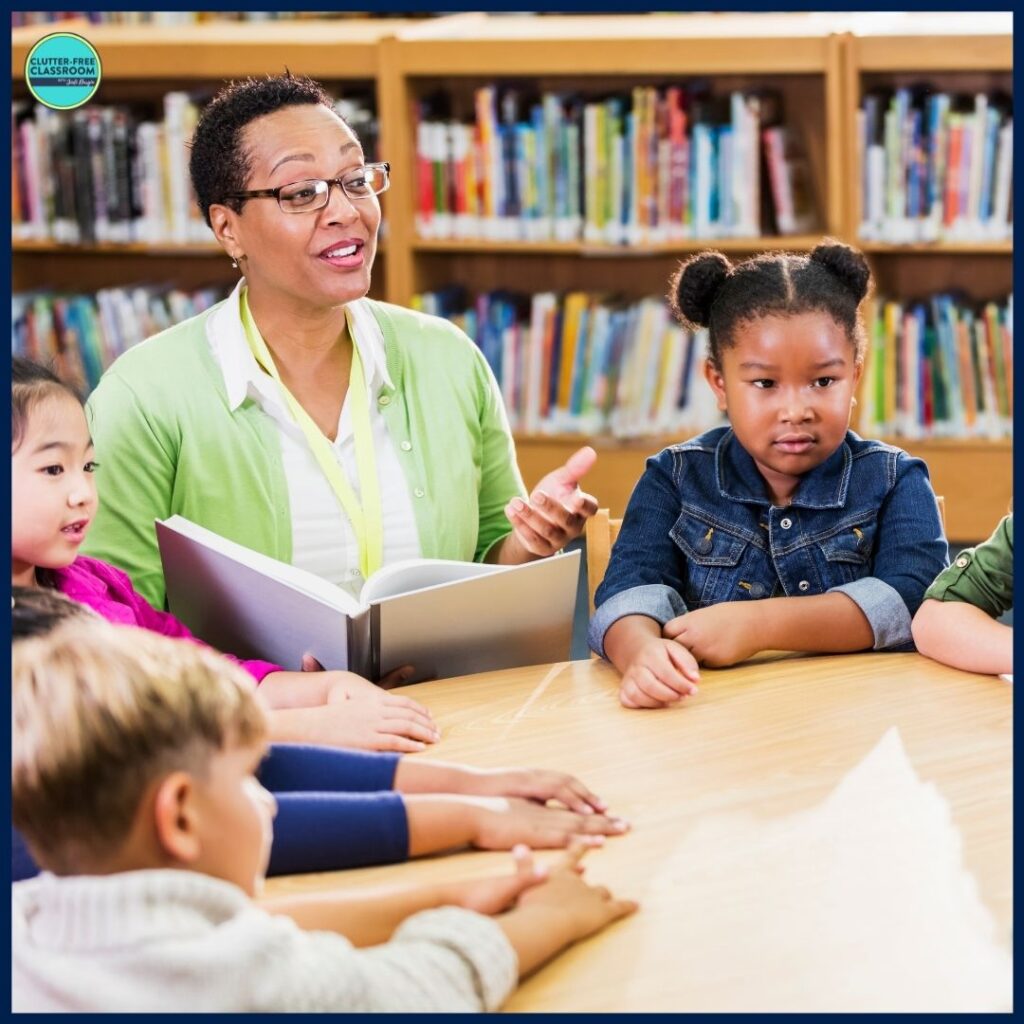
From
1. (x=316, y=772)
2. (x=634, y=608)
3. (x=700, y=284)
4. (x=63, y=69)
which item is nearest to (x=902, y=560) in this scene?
(x=634, y=608)

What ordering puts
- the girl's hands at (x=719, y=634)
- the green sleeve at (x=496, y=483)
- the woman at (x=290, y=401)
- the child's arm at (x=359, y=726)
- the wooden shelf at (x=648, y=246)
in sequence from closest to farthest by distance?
1. the child's arm at (x=359, y=726)
2. the girl's hands at (x=719, y=634)
3. the woman at (x=290, y=401)
4. the green sleeve at (x=496, y=483)
5. the wooden shelf at (x=648, y=246)

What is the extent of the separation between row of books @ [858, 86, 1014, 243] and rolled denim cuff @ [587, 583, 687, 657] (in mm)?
2086

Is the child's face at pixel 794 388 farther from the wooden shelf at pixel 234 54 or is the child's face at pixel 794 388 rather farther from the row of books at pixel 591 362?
the wooden shelf at pixel 234 54

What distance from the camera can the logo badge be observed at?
5.89 feet

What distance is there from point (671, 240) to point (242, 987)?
3008mm

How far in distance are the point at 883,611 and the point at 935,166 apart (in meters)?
2.16

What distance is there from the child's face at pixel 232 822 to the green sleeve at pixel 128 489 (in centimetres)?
93

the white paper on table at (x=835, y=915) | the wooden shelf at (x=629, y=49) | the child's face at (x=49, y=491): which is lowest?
the white paper on table at (x=835, y=915)

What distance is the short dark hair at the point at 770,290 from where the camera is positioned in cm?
183

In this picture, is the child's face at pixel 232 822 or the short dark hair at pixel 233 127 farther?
the short dark hair at pixel 233 127

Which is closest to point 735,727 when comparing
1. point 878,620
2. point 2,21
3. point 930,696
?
point 930,696

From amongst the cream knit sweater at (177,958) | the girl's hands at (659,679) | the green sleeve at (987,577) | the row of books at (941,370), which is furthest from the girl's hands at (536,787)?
the row of books at (941,370)

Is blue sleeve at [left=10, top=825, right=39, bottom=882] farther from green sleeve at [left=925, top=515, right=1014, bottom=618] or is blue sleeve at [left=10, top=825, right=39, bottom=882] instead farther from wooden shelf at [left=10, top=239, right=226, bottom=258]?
wooden shelf at [left=10, top=239, right=226, bottom=258]

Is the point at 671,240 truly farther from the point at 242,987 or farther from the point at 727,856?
the point at 242,987
